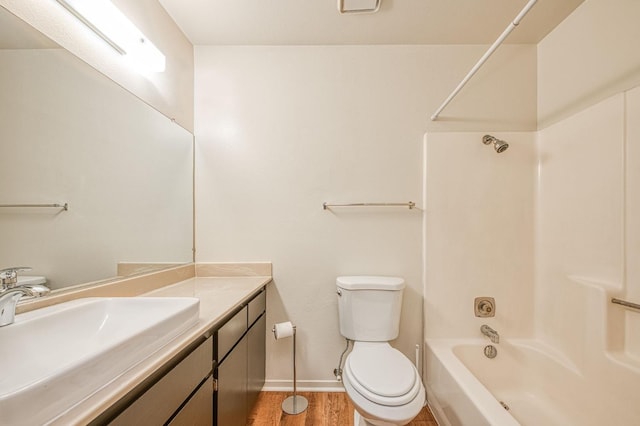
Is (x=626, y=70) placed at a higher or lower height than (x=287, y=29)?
lower

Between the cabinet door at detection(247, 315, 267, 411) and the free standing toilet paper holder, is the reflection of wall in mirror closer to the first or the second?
the cabinet door at detection(247, 315, 267, 411)

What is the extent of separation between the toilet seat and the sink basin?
2.68ft

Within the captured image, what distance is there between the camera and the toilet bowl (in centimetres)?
113

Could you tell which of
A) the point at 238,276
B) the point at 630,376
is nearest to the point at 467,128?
the point at 630,376

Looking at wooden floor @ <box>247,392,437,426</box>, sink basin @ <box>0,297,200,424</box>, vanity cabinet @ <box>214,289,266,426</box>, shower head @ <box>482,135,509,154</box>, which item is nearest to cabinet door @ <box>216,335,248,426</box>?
vanity cabinet @ <box>214,289,266,426</box>

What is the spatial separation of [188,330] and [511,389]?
186 centimetres

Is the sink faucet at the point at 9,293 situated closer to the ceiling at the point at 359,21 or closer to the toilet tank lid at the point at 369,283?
the toilet tank lid at the point at 369,283

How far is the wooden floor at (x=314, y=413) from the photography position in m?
1.52

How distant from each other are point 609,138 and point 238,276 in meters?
2.19

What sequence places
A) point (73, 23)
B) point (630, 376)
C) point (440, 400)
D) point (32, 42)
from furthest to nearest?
point (440, 400)
point (630, 376)
point (73, 23)
point (32, 42)

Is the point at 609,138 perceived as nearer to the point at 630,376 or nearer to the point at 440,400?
the point at 630,376

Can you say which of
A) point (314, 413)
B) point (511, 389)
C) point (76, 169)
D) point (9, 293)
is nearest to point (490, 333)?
point (511, 389)

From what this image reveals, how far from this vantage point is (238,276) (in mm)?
1812

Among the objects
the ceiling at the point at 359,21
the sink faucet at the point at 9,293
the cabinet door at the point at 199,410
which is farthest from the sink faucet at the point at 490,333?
the sink faucet at the point at 9,293
